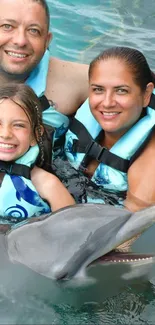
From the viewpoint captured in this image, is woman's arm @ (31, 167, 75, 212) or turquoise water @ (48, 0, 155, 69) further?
turquoise water @ (48, 0, 155, 69)

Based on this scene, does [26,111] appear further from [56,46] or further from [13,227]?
[56,46]

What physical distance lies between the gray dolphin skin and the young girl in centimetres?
132

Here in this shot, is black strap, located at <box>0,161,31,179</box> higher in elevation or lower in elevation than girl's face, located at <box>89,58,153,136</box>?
lower

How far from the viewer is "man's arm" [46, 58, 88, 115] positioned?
6.67 meters

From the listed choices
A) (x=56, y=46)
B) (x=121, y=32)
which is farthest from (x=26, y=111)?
(x=121, y=32)

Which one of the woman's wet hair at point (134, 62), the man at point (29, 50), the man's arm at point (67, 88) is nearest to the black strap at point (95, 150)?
the man's arm at point (67, 88)

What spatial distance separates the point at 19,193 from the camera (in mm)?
5348

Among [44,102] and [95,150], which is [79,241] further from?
[44,102]

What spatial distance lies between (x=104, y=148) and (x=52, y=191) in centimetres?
92

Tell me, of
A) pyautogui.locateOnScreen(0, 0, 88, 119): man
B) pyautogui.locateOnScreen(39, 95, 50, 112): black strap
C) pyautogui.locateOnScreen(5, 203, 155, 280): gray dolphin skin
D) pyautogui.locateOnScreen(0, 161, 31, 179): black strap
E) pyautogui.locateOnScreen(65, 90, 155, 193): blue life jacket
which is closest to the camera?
pyautogui.locateOnScreen(5, 203, 155, 280): gray dolphin skin

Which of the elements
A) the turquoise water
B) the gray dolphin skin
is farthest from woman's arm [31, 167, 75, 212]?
the turquoise water

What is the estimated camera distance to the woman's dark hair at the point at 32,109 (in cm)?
540

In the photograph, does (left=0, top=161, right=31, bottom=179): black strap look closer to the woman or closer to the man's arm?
the woman

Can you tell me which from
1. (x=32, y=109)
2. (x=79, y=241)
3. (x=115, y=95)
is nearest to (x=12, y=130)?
(x=32, y=109)
